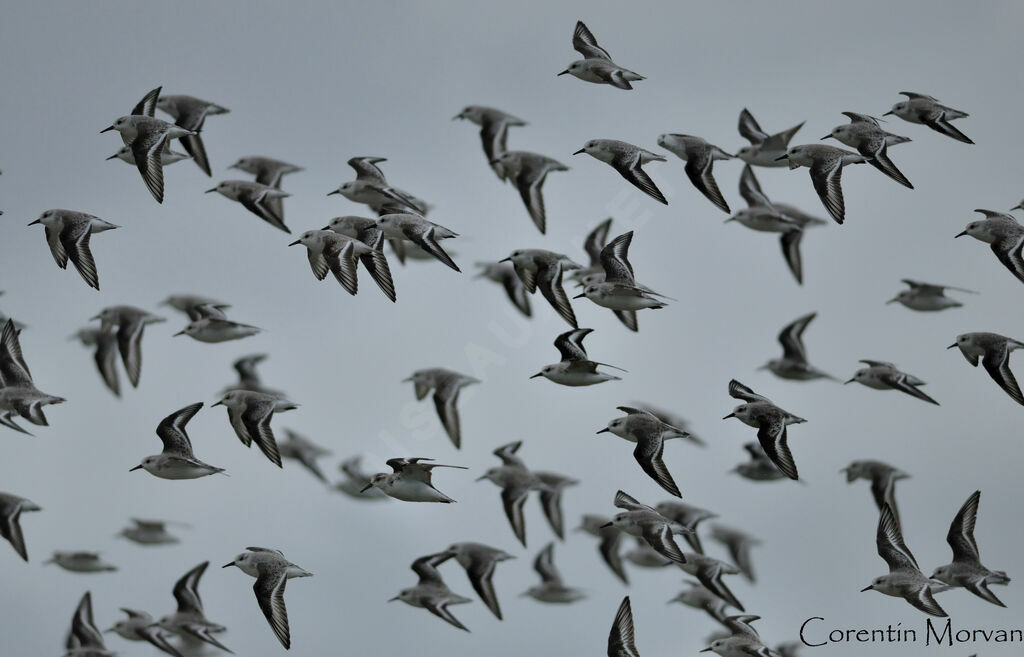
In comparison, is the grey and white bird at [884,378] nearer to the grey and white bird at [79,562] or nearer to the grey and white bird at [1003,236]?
the grey and white bird at [1003,236]

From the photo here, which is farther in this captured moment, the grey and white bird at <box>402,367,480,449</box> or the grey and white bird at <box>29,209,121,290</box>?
the grey and white bird at <box>402,367,480,449</box>

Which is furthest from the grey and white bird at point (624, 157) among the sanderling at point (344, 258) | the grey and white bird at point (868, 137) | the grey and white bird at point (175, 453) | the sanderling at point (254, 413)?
the grey and white bird at point (175, 453)

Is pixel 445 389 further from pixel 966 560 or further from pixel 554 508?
pixel 966 560

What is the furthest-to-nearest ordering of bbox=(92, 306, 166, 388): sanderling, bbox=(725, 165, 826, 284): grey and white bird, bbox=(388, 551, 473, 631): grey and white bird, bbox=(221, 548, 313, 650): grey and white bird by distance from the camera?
bbox=(725, 165, 826, 284): grey and white bird → bbox=(92, 306, 166, 388): sanderling → bbox=(388, 551, 473, 631): grey and white bird → bbox=(221, 548, 313, 650): grey and white bird

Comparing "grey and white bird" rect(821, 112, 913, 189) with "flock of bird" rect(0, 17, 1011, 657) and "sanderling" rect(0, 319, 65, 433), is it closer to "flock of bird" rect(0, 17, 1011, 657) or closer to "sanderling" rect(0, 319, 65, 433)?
"flock of bird" rect(0, 17, 1011, 657)

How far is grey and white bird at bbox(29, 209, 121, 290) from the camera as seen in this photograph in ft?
51.1

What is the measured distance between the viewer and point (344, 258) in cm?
1482

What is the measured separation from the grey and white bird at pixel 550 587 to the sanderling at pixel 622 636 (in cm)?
448

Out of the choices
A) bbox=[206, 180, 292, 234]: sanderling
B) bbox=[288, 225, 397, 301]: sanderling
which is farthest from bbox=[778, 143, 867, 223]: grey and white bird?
bbox=[206, 180, 292, 234]: sanderling

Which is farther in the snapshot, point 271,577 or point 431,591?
point 431,591

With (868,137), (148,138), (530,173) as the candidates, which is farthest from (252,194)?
(868,137)

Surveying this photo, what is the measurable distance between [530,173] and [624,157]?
7.10 feet

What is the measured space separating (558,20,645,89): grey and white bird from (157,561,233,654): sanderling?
5.73m

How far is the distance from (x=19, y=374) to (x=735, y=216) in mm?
7232
